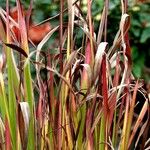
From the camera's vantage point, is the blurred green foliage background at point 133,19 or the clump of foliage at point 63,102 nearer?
the clump of foliage at point 63,102

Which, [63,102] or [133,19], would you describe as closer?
[63,102]

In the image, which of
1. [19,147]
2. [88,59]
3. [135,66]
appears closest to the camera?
[19,147]

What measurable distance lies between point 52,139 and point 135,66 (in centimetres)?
184

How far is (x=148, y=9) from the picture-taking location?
363cm

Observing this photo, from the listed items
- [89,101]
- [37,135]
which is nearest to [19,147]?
[37,135]

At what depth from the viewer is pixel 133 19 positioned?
3.61m

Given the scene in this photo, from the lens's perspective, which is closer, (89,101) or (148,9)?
(89,101)

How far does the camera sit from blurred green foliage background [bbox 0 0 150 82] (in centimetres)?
353

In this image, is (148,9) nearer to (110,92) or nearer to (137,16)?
(137,16)

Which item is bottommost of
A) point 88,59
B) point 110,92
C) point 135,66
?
point 135,66

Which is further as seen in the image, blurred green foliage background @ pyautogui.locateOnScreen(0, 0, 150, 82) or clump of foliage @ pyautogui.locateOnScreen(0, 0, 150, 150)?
blurred green foliage background @ pyautogui.locateOnScreen(0, 0, 150, 82)

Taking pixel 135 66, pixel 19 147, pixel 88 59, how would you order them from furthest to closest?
pixel 135 66 → pixel 88 59 → pixel 19 147

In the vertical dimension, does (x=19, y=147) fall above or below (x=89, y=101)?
below

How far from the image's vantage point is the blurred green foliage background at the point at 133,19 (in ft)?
11.6
